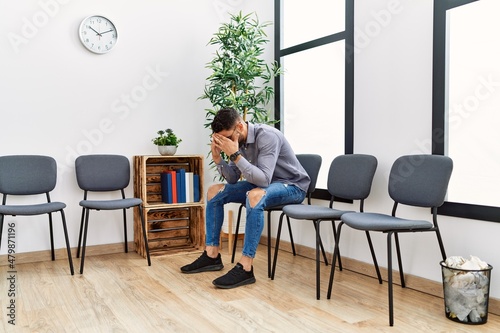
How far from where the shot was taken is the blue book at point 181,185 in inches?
143

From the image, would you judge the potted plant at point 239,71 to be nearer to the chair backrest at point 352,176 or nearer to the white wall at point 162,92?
the white wall at point 162,92

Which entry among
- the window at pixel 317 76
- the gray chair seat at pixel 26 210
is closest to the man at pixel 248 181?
the window at pixel 317 76

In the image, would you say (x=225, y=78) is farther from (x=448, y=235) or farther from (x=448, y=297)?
(x=448, y=297)

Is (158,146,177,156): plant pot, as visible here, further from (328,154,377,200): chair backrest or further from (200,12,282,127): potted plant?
(328,154,377,200): chair backrest

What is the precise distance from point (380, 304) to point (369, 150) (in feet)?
3.41

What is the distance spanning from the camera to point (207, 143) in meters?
4.07

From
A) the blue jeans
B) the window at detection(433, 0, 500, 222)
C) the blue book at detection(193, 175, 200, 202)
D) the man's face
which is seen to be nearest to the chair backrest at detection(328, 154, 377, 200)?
the blue jeans

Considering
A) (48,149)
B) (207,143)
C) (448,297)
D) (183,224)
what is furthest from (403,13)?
(48,149)

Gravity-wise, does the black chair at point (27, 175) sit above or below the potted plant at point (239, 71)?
below

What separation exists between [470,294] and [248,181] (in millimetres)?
1389

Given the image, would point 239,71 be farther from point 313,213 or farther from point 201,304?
point 201,304

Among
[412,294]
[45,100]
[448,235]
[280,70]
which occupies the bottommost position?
[412,294]

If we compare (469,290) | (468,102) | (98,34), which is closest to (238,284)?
(469,290)

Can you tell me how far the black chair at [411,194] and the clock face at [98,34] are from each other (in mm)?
2415
